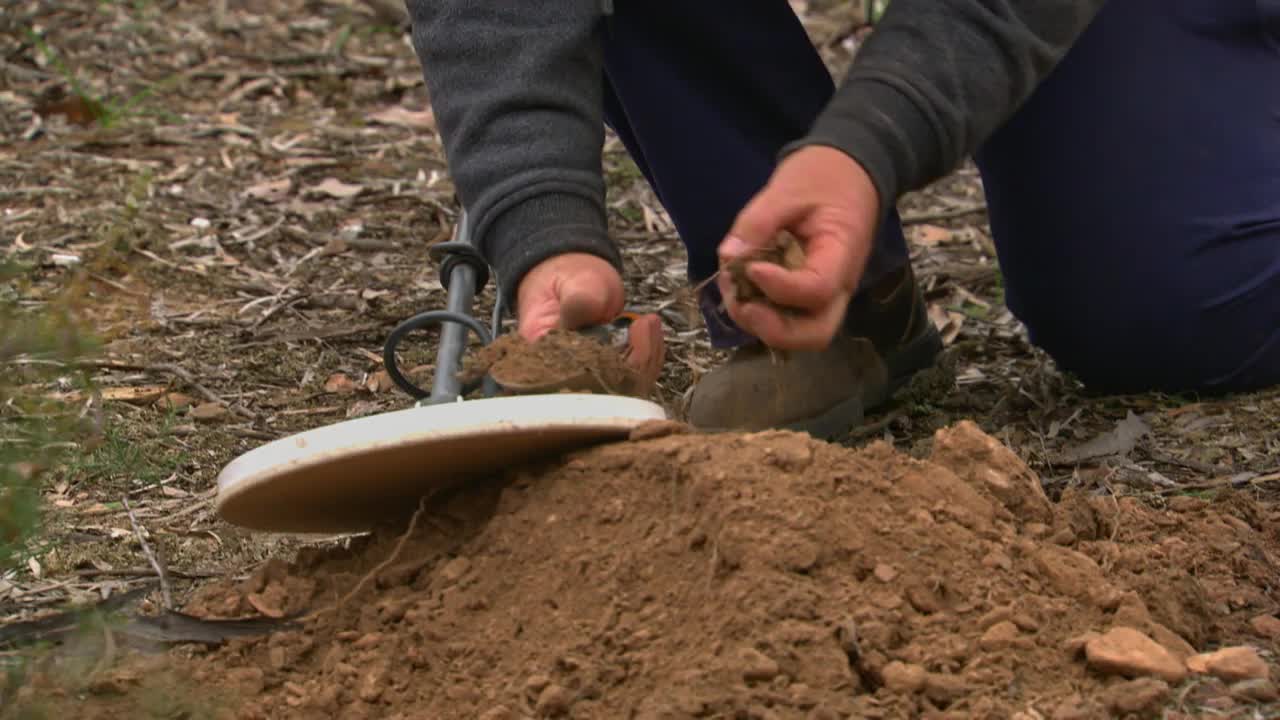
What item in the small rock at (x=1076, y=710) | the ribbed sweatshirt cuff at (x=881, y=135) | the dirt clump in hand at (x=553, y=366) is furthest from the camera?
the ribbed sweatshirt cuff at (x=881, y=135)

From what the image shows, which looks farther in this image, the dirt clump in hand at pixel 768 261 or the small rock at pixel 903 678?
the dirt clump in hand at pixel 768 261

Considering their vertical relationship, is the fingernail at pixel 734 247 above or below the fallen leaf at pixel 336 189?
above

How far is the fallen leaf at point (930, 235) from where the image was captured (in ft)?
11.8

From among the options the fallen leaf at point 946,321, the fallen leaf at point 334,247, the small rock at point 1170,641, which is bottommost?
the fallen leaf at point 334,247

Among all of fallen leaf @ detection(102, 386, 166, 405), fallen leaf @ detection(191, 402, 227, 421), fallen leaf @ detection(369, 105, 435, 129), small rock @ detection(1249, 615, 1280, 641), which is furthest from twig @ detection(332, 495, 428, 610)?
fallen leaf @ detection(369, 105, 435, 129)

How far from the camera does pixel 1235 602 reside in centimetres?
159

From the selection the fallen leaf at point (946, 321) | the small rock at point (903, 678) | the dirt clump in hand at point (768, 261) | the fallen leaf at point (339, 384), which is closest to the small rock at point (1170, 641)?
the small rock at point (903, 678)

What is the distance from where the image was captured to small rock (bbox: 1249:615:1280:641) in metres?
1.53

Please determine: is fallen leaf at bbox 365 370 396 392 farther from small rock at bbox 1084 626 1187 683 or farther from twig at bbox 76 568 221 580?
small rock at bbox 1084 626 1187 683

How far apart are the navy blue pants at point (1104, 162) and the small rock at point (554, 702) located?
3.78 feet

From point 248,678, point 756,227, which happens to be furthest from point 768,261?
A: point 248,678

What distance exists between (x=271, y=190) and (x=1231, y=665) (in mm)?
2958

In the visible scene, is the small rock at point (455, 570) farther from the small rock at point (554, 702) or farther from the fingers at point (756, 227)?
the fingers at point (756, 227)

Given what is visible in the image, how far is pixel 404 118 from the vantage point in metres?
4.48
